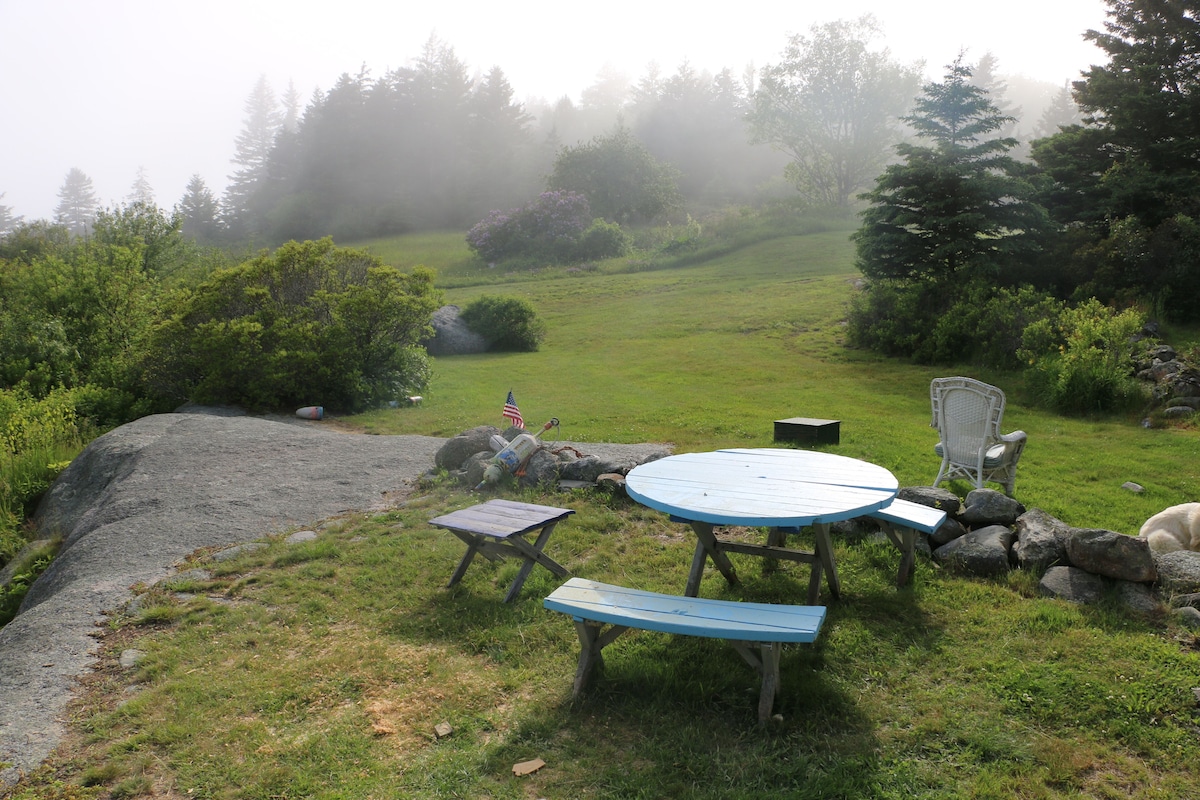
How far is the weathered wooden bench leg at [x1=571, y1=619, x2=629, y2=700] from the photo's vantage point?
343 cm

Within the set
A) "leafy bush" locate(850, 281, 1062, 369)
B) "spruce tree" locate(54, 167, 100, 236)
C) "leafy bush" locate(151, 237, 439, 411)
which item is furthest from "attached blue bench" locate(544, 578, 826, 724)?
"spruce tree" locate(54, 167, 100, 236)

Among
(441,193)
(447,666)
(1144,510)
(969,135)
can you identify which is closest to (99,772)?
(447,666)

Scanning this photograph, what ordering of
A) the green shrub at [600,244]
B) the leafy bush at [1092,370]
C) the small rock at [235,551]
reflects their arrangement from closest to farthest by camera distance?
the small rock at [235,551], the leafy bush at [1092,370], the green shrub at [600,244]

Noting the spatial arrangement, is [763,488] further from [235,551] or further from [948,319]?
[948,319]

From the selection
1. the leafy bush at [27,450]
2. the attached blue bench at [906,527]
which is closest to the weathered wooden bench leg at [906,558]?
the attached blue bench at [906,527]

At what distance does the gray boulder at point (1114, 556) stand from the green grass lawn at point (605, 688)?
0.83 ft

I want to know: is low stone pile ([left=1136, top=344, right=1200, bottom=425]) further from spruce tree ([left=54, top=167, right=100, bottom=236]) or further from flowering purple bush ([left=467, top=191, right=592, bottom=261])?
spruce tree ([left=54, top=167, right=100, bottom=236])

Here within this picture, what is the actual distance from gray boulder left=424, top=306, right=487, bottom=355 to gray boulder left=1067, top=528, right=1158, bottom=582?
48.4 ft

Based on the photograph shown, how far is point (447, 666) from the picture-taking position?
386cm

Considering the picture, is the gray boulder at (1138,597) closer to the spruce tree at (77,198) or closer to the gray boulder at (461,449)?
the gray boulder at (461,449)

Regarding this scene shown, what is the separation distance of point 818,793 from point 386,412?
9.80 metres

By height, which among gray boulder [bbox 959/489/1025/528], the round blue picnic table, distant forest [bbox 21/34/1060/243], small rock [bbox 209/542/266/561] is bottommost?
small rock [bbox 209/542/266/561]

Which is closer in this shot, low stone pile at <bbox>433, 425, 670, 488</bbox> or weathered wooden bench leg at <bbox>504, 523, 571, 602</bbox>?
weathered wooden bench leg at <bbox>504, 523, 571, 602</bbox>

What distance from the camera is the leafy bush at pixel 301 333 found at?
439 inches
